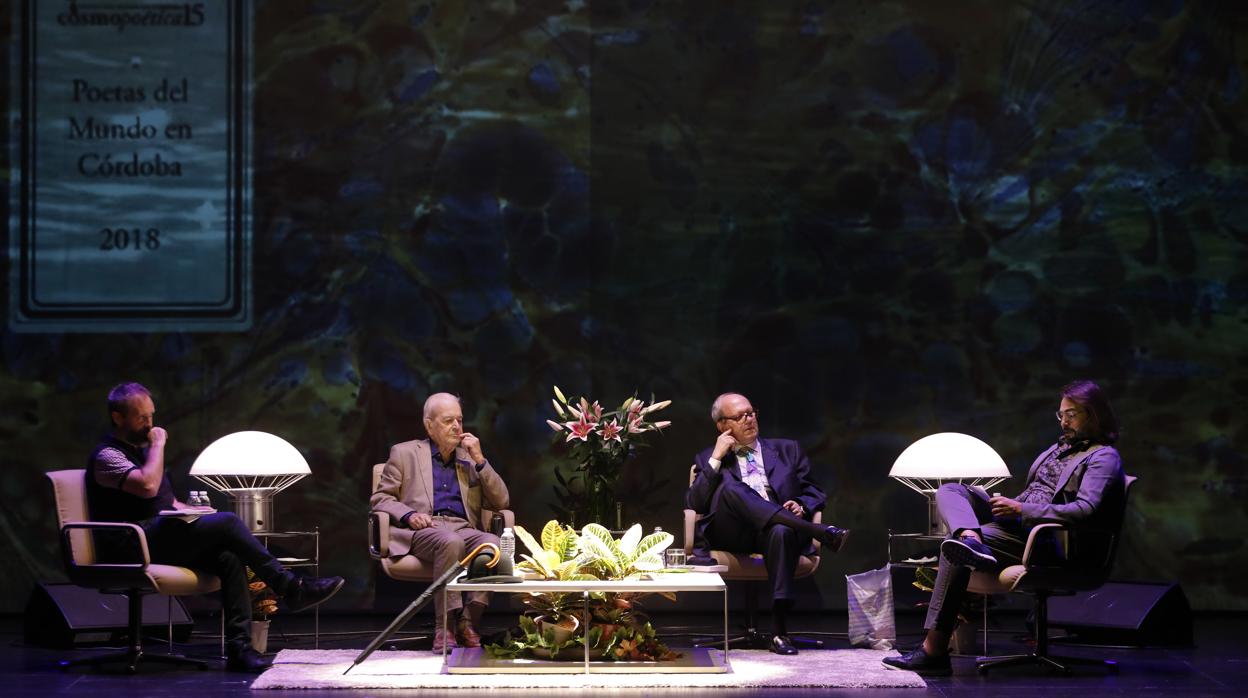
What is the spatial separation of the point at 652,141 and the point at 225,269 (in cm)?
252

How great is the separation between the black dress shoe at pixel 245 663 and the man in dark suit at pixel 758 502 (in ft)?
6.73

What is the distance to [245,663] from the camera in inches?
241

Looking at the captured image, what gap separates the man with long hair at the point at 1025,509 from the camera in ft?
19.8

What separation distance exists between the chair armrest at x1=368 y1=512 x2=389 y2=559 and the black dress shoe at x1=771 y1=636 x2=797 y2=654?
1888 mm

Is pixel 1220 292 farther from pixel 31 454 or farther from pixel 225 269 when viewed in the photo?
pixel 31 454

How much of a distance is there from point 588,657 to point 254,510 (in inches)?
78.8

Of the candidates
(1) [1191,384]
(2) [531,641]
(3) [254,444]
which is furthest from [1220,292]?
(3) [254,444]

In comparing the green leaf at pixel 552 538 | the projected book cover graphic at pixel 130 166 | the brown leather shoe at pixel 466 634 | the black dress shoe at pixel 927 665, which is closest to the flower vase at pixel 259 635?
the brown leather shoe at pixel 466 634

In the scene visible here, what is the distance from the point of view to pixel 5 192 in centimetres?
827

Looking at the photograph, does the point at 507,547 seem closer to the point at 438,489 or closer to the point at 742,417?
the point at 438,489

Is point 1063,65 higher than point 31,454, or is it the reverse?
point 1063,65

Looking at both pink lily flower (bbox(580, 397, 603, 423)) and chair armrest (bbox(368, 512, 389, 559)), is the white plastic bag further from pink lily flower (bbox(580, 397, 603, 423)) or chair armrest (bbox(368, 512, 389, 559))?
chair armrest (bbox(368, 512, 389, 559))

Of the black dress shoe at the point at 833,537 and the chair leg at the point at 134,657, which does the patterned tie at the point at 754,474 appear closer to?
the black dress shoe at the point at 833,537

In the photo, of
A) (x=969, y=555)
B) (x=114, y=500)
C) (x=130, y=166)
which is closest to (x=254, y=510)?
(x=114, y=500)
